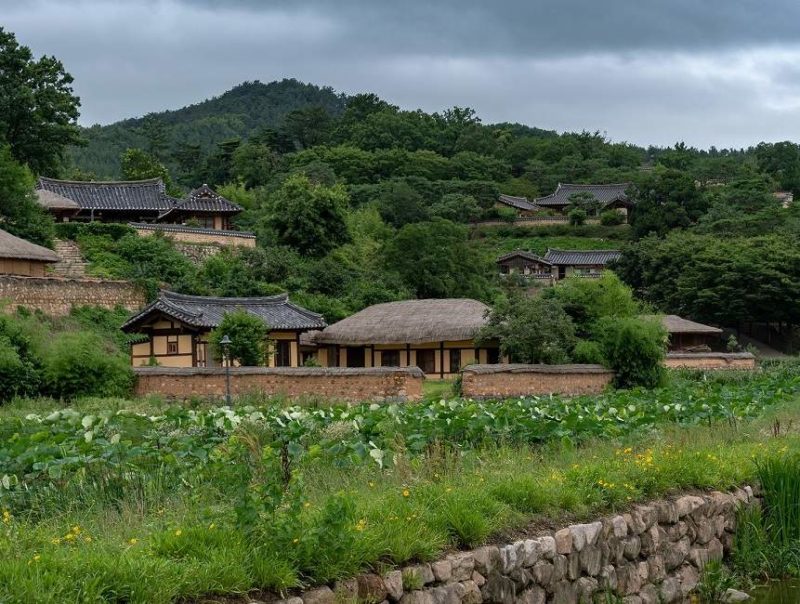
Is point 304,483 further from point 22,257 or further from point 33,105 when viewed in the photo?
point 33,105

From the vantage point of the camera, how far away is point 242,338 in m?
30.5

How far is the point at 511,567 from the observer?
8414 millimetres

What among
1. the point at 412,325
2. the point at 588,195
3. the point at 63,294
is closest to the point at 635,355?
the point at 412,325

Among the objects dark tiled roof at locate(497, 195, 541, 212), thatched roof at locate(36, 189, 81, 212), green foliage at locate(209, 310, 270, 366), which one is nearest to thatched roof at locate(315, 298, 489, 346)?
green foliage at locate(209, 310, 270, 366)

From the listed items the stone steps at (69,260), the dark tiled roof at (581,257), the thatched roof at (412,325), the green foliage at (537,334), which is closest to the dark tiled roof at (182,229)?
the stone steps at (69,260)

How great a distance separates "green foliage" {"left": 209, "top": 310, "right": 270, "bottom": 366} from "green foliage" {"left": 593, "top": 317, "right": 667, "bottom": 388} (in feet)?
32.4

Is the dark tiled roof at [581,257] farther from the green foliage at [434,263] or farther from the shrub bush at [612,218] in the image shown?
the green foliage at [434,263]

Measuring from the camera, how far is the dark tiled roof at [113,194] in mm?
47844

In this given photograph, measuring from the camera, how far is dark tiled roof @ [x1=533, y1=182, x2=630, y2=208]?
2923 inches

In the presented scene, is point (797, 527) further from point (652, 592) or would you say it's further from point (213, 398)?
point (213, 398)

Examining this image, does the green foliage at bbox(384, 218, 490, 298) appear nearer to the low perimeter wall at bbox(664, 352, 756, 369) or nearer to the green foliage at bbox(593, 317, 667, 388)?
the low perimeter wall at bbox(664, 352, 756, 369)

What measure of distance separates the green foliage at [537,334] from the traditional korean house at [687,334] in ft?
37.6

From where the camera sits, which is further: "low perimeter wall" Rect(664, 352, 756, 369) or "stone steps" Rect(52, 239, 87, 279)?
"stone steps" Rect(52, 239, 87, 279)

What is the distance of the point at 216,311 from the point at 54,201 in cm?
1638
